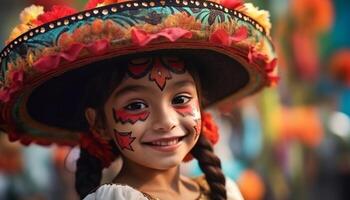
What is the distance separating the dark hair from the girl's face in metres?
0.03

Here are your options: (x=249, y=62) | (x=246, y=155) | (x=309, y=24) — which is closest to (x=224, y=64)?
(x=249, y=62)

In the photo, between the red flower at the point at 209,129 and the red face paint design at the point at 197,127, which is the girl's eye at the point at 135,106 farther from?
the red flower at the point at 209,129

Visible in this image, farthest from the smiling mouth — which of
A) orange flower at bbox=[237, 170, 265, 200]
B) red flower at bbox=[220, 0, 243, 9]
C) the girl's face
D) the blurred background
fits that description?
orange flower at bbox=[237, 170, 265, 200]

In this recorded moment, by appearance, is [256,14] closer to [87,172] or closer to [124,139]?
[124,139]

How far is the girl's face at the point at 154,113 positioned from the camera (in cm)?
193

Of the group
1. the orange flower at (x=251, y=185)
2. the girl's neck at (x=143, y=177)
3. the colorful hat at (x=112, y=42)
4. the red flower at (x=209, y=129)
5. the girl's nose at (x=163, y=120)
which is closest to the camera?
the colorful hat at (x=112, y=42)

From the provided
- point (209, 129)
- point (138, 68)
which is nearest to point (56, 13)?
point (138, 68)

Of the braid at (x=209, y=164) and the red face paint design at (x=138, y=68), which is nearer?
the red face paint design at (x=138, y=68)

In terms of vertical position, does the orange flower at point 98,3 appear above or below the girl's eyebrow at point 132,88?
above

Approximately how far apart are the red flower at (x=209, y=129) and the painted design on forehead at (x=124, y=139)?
14.1 inches

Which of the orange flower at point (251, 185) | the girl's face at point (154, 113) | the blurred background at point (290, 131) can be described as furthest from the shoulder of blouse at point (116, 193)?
the orange flower at point (251, 185)

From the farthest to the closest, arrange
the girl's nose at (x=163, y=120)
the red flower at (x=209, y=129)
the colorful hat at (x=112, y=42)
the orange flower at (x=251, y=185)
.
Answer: the orange flower at (x=251, y=185), the red flower at (x=209, y=129), the girl's nose at (x=163, y=120), the colorful hat at (x=112, y=42)

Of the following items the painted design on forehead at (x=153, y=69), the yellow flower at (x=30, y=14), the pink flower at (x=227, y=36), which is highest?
the yellow flower at (x=30, y=14)

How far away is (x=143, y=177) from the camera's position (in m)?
2.05
